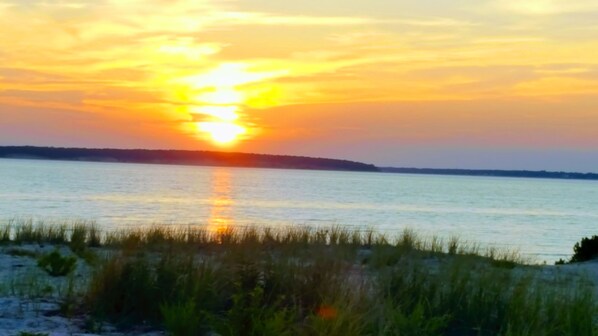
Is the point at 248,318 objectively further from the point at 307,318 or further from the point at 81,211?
the point at 81,211

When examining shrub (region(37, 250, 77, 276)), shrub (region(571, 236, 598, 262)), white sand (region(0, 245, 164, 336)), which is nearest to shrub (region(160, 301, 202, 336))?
white sand (region(0, 245, 164, 336))

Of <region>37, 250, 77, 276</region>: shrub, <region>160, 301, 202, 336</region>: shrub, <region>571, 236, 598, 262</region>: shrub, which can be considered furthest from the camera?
<region>571, 236, 598, 262</region>: shrub

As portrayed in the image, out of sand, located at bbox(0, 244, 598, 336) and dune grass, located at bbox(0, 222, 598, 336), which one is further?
sand, located at bbox(0, 244, 598, 336)

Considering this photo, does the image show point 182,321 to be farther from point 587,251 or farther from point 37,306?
point 587,251

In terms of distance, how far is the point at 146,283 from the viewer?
7.82 m

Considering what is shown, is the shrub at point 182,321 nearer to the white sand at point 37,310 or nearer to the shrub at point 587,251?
the white sand at point 37,310

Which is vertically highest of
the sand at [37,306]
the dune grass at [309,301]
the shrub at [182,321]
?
the dune grass at [309,301]

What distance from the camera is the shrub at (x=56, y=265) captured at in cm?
1055

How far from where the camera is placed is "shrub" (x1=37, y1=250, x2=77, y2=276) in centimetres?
1055

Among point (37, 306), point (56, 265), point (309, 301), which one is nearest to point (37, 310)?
point (37, 306)

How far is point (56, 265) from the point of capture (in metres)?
10.6

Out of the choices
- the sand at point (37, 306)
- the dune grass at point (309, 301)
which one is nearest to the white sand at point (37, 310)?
the sand at point (37, 306)

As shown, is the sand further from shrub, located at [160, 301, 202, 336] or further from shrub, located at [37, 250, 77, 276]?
shrub, located at [160, 301, 202, 336]

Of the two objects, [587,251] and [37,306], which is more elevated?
[587,251]
